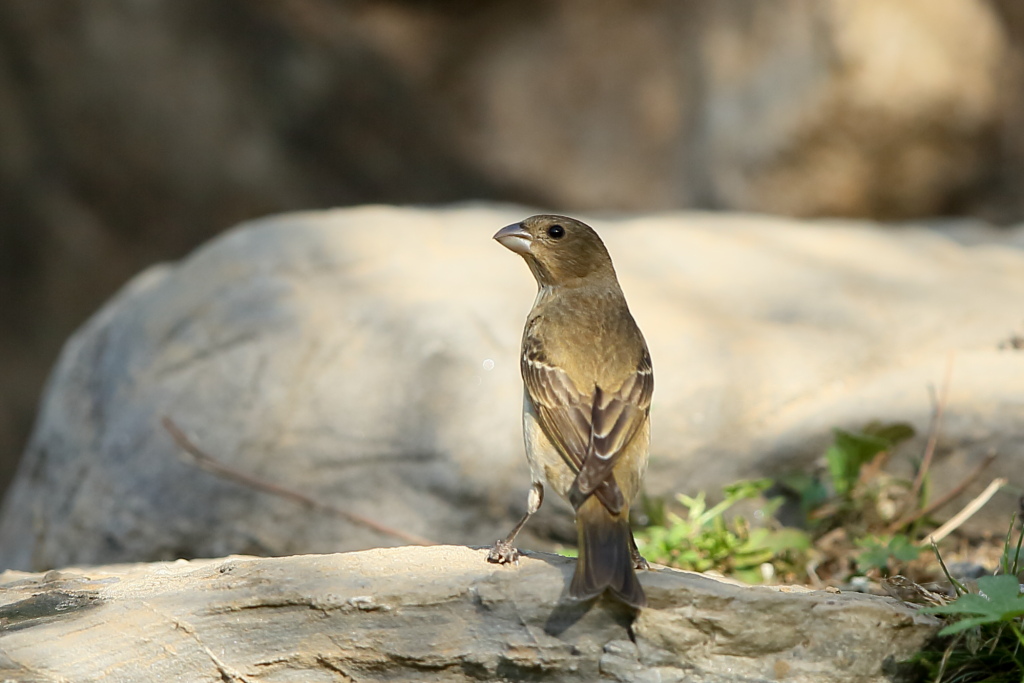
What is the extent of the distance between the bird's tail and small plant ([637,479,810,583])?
155 centimetres

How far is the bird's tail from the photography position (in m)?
2.58

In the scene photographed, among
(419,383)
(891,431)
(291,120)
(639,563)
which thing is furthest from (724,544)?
(291,120)

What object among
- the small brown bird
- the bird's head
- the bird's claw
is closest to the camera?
the small brown bird

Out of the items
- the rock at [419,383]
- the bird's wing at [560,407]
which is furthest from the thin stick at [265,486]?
the bird's wing at [560,407]

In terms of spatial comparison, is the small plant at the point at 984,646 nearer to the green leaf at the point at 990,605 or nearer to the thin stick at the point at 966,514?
the green leaf at the point at 990,605

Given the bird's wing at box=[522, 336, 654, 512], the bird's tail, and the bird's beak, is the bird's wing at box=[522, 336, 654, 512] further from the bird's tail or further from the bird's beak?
the bird's beak

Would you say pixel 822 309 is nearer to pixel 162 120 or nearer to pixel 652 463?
pixel 652 463

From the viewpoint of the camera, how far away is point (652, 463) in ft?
15.8

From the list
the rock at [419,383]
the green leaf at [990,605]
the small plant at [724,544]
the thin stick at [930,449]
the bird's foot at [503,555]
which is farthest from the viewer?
the rock at [419,383]

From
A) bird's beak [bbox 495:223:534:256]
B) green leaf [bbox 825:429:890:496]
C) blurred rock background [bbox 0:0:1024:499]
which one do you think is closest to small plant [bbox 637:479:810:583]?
green leaf [bbox 825:429:890:496]

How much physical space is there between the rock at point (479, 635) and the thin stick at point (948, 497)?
1860 millimetres

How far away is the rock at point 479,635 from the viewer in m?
2.63

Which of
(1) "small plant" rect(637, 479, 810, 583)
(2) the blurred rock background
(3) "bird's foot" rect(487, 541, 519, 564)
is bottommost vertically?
(1) "small plant" rect(637, 479, 810, 583)

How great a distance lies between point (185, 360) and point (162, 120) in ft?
17.9
